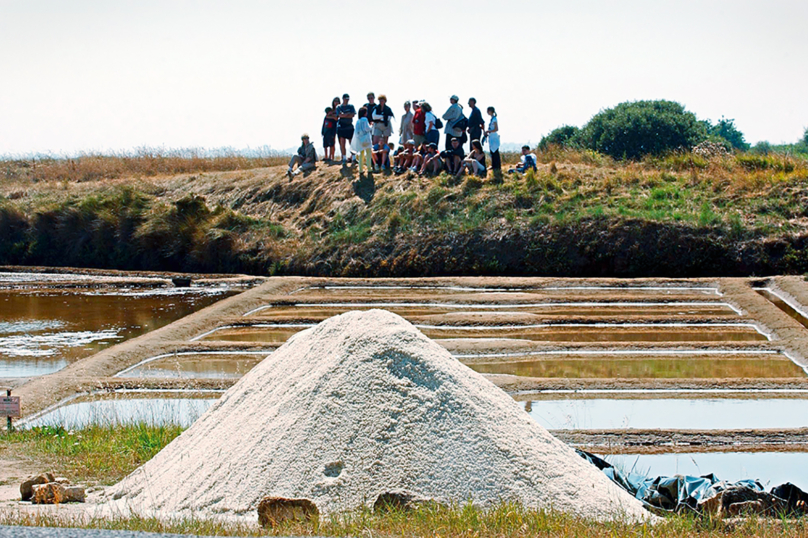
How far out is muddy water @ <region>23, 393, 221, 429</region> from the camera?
7570 mm

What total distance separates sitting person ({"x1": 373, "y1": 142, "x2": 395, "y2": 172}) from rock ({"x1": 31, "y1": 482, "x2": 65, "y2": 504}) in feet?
52.4

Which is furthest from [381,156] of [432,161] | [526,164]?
[526,164]

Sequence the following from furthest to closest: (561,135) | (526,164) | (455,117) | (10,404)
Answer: (561,135) < (526,164) < (455,117) < (10,404)

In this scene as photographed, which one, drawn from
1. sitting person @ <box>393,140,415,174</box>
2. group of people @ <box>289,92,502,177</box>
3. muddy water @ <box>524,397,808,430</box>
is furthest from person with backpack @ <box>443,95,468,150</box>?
muddy water @ <box>524,397,808,430</box>

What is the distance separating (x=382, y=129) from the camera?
774 inches

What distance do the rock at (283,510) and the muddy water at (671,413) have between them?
326cm

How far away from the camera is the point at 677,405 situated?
26.8 ft

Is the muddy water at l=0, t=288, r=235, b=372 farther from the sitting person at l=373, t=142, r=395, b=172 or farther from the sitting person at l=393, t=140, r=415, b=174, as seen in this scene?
the sitting person at l=373, t=142, r=395, b=172

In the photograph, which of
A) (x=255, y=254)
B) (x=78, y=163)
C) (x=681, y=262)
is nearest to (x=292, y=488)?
(x=681, y=262)

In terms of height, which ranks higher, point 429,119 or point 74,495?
point 429,119

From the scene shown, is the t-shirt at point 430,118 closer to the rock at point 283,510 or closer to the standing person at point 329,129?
the standing person at point 329,129

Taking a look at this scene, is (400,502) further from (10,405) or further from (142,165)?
(142,165)

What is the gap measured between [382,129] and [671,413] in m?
12.9

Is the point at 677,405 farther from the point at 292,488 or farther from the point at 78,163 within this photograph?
the point at 78,163
